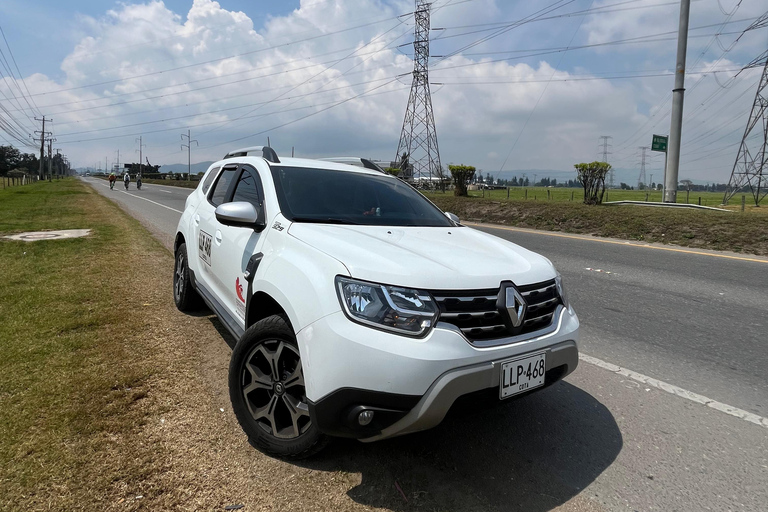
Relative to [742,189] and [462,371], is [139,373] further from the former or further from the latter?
[742,189]

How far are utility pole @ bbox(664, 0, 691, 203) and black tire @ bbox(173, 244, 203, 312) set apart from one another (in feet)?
63.0

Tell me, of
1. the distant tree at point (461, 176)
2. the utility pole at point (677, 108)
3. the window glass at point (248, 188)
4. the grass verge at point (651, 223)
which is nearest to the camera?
the window glass at point (248, 188)

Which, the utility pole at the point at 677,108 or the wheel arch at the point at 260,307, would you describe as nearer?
the wheel arch at the point at 260,307

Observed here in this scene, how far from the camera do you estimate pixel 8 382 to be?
3260 mm

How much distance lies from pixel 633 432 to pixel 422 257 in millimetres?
1740

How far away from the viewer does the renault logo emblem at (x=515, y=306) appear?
2.36 meters

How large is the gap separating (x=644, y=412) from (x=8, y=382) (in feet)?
Result: 14.0

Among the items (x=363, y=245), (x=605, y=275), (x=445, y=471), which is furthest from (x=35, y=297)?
(x=605, y=275)

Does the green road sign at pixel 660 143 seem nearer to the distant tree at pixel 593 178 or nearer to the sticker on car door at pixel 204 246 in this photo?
the distant tree at pixel 593 178

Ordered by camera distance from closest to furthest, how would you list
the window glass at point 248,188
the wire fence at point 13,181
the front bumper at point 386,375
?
the front bumper at point 386,375, the window glass at point 248,188, the wire fence at point 13,181

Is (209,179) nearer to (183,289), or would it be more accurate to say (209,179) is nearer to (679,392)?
(183,289)

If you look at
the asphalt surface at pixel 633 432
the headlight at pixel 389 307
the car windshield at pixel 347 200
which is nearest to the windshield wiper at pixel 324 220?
the car windshield at pixel 347 200

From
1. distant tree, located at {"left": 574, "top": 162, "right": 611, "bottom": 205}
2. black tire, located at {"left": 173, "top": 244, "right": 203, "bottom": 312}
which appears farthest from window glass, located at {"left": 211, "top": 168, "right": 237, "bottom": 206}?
distant tree, located at {"left": 574, "top": 162, "right": 611, "bottom": 205}

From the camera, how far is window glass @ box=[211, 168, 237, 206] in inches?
172
